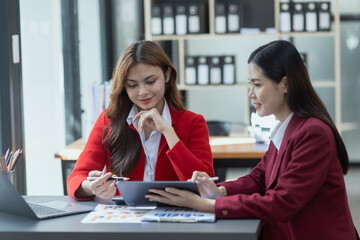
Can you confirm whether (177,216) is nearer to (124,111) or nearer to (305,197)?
(305,197)

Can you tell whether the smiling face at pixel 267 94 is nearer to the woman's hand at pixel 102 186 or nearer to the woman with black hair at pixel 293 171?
the woman with black hair at pixel 293 171

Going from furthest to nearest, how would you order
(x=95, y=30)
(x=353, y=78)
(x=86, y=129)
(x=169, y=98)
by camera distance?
(x=353, y=78) → (x=95, y=30) → (x=86, y=129) → (x=169, y=98)

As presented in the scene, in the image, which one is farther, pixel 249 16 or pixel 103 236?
pixel 249 16

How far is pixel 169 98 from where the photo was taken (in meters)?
2.64

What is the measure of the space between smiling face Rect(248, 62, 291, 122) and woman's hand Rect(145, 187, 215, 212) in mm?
362

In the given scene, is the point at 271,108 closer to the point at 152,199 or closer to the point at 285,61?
the point at 285,61

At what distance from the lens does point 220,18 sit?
5.60 meters

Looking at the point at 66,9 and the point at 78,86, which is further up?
the point at 66,9

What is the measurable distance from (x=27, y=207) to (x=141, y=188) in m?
0.37

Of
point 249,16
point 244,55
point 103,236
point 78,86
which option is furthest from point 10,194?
point 244,55

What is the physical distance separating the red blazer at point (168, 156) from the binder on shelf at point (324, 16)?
327 cm

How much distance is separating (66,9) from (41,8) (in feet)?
2.27

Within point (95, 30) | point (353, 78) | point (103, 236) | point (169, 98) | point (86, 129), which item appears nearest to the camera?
point (103, 236)

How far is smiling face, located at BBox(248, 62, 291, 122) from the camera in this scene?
Result: 195 centimetres
